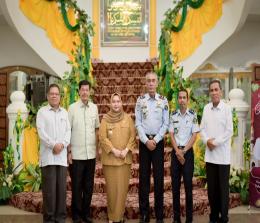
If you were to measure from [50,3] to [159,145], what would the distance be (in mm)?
4037

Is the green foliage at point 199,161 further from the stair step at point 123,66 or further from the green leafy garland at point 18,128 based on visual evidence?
the stair step at point 123,66

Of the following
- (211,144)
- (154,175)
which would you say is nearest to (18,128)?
(154,175)

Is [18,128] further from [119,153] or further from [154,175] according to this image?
[154,175]

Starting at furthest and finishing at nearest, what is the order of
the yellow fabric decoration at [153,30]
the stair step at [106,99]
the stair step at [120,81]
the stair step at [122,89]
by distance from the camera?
the yellow fabric decoration at [153,30], the stair step at [120,81], the stair step at [122,89], the stair step at [106,99]

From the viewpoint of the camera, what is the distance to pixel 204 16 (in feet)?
22.9

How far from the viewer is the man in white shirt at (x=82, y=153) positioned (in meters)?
4.19

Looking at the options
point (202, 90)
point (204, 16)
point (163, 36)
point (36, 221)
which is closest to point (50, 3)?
point (163, 36)

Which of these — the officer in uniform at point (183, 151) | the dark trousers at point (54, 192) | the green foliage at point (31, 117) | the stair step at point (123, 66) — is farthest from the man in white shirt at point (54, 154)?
the stair step at point (123, 66)

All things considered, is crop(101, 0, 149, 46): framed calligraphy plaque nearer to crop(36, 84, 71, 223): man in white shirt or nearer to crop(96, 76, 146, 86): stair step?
crop(96, 76, 146, 86): stair step

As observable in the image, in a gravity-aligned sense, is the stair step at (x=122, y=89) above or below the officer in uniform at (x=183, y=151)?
above

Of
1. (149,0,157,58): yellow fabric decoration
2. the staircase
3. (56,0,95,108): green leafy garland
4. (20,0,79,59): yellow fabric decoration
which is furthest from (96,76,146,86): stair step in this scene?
(149,0,157,58): yellow fabric decoration

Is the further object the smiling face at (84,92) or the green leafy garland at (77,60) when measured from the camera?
the green leafy garland at (77,60)

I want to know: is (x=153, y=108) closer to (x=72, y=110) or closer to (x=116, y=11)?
(x=72, y=110)

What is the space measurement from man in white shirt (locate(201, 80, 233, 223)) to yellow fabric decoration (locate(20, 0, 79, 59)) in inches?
142
